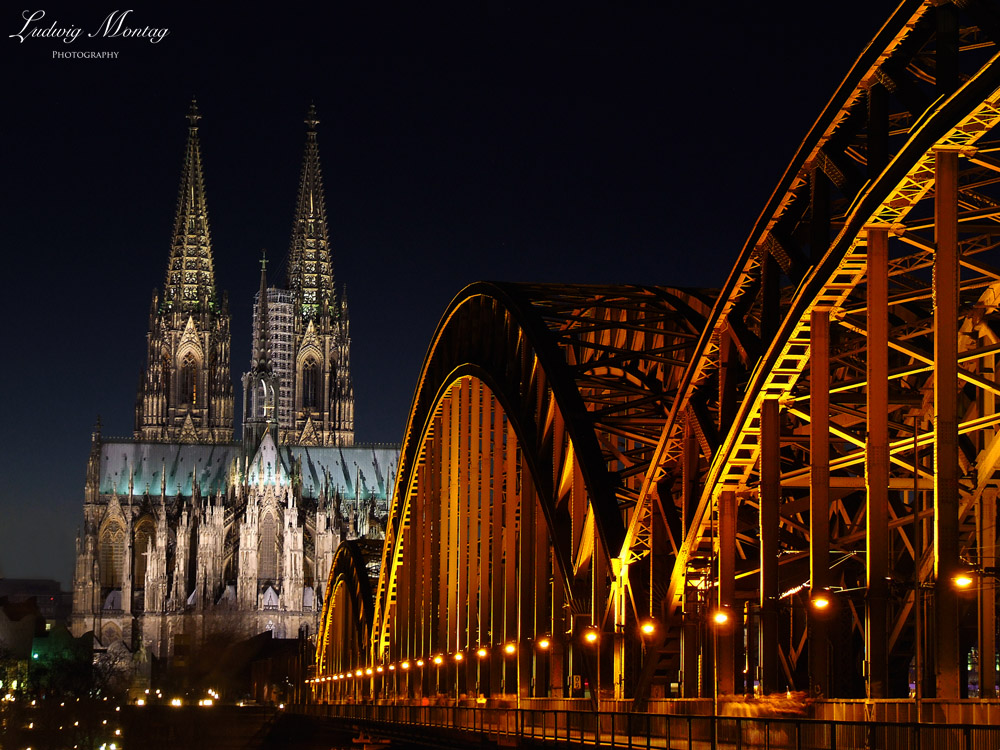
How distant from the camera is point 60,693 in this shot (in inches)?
5925

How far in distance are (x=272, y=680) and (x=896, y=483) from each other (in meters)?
136

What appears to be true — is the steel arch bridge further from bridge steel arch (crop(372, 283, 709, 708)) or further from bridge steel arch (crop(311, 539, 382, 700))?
bridge steel arch (crop(311, 539, 382, 700))

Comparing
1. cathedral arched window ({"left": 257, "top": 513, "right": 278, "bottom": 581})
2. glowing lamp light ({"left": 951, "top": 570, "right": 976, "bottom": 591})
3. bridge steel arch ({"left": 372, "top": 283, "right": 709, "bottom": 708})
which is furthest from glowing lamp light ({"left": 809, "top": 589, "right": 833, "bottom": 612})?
cathedral arched window ({"left": 257, "top": 513, "right": 278, "bottom": 581})

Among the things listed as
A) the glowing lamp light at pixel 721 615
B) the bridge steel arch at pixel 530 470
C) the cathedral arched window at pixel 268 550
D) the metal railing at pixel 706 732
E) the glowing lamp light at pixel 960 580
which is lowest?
the metal railing at pixel 706 732

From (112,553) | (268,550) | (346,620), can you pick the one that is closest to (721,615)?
(346,620)

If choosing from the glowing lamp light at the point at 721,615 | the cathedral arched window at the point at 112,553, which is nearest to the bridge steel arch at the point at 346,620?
the glowing lamp light at the point at 721,615

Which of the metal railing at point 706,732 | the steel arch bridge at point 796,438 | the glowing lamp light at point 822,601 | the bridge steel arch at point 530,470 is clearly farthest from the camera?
the bridge steel arch at point 530,470

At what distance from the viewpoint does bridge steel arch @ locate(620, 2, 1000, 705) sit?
2041cm

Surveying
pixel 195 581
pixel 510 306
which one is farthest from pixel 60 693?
pixel 510 306

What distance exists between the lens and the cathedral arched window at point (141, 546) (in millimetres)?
188375

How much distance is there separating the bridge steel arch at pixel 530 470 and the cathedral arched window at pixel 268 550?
11664 centimetres

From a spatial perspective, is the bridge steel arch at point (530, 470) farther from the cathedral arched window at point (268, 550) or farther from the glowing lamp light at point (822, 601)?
the cathedral arched window at point (268, 550)

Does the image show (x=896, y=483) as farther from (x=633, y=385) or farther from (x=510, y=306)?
(x=510, y=306)

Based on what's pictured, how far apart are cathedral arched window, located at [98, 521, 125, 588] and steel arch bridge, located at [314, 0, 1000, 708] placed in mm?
142530
